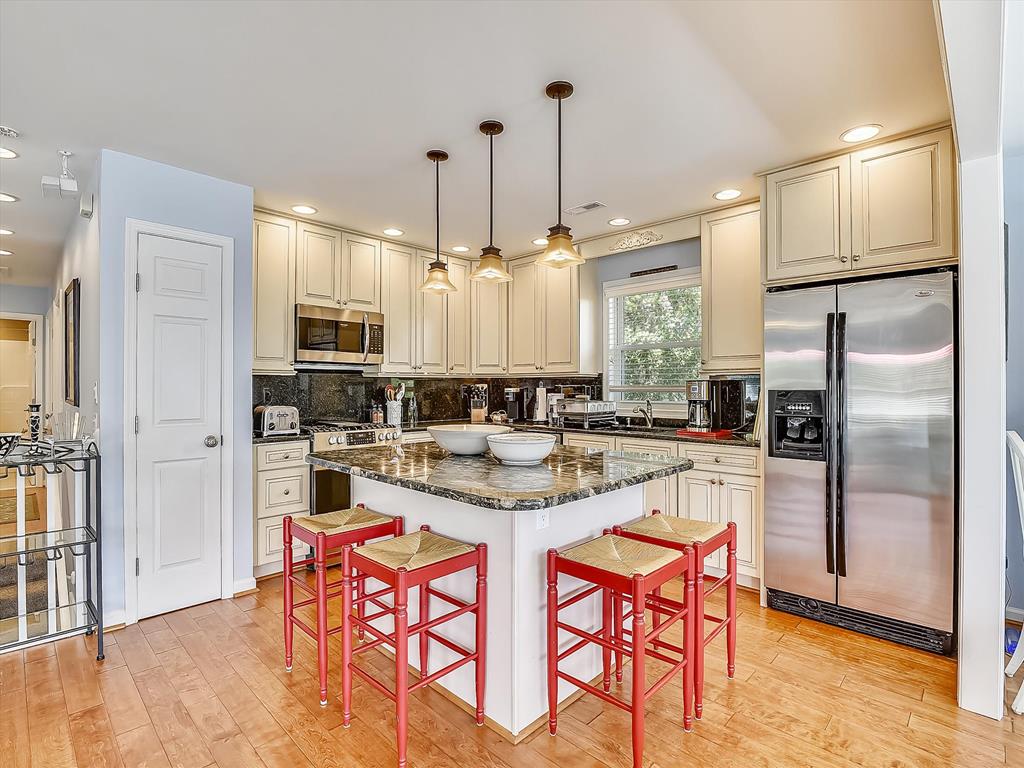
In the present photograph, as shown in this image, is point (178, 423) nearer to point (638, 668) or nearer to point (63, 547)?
point (63, 547)

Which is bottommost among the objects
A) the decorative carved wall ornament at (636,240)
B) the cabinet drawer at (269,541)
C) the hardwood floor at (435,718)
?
the hardwood floor at (435,718)

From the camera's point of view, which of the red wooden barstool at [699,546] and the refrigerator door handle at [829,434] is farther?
the refrigerator door handle at [829,434]

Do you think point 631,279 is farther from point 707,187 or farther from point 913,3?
point 913,3

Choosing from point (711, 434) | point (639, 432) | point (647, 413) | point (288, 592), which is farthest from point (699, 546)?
point (647, 413)

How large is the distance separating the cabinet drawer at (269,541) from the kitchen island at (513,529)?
1371 millimetres

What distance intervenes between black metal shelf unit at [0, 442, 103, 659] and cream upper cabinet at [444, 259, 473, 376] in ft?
9.09

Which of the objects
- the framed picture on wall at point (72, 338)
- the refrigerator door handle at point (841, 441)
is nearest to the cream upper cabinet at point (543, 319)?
the refrigerator door handle at point (841, 441)

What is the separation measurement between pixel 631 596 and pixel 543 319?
338 cm

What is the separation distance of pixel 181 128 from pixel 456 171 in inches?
54.1

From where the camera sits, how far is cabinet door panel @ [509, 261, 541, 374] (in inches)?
194

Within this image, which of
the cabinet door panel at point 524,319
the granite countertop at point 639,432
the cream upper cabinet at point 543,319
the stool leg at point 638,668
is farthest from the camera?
the cabinet door panel at point 524,319

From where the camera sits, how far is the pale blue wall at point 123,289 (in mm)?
2822

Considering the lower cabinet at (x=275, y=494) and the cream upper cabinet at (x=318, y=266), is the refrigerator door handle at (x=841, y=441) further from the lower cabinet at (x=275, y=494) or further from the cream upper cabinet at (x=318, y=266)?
the cream upper cabinet at (x=318, y=266)

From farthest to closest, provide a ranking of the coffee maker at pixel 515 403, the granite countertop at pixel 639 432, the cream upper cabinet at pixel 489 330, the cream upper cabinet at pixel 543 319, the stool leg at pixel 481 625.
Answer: the coffee maker at pixel 515 403
the cream upper cabinet at pixel 489 330
the cream upper cabinet at pixel 543 319
the granite countertop at pixel 639 432
the stool leg at pixel 481 625
